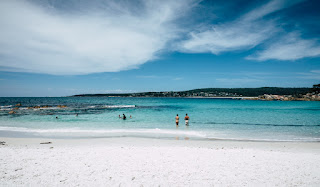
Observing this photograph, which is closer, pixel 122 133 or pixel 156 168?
pixel 156 168

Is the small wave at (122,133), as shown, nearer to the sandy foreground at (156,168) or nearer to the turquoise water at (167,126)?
the turquoise water at (167,126)

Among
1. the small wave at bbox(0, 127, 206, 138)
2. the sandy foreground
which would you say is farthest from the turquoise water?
the sandy foreground

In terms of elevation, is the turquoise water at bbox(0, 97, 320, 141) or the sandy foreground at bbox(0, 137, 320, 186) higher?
the sandy foreground at bbox(0, 137, 320, 186)

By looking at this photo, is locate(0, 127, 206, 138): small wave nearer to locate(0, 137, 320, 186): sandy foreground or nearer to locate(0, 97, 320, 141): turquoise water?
locate(0, 97, 320, 141): turquoise water

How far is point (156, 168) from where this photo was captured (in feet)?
24.6

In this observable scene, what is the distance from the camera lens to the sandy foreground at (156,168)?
6.34m

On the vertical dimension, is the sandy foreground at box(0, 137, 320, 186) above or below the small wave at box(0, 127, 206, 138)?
above

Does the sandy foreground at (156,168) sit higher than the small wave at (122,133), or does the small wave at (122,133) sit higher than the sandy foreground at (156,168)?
the sandy foreground at (156,168)

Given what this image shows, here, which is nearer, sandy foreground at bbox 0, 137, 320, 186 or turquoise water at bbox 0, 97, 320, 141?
sandy foreground at bbox 0, 137, 320, 186

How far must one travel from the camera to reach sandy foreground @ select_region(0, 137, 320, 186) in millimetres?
6344

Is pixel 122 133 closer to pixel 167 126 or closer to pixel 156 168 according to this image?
pixel 167 126

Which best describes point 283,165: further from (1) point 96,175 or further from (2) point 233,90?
(2) point 233,90

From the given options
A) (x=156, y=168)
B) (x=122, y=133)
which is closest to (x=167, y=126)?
(x=122, y=133)

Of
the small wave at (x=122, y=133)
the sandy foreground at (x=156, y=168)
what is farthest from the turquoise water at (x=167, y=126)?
the sandy foreground at (x=156, y=168)
